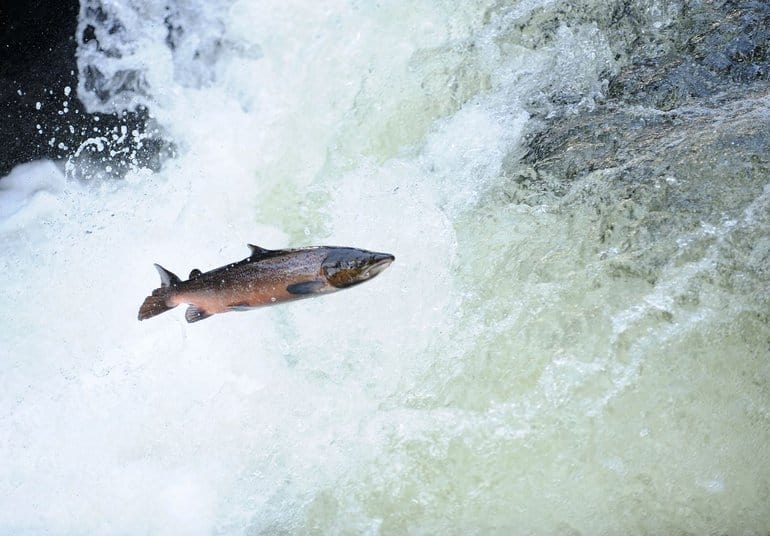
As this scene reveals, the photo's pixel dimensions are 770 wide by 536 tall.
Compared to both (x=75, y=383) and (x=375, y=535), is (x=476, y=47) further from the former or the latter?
(x=75, y=383)

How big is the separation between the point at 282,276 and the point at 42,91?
2883 mm

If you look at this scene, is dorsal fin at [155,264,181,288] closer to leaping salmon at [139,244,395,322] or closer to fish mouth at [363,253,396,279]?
leaping salmon at [139,244,395,322]

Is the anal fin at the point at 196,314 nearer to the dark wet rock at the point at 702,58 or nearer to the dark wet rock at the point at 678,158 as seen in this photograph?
the dark wet rock at the point at 678,158

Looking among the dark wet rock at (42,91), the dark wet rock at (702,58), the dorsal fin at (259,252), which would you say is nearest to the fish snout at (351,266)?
the dorsal fin at (259,252)

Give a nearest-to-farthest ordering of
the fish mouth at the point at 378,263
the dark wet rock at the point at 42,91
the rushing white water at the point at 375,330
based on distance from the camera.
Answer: the fish mouth at the point at 378,263
the rushing white water at the point at 375,330
the dark wet rock at the point at 42,91

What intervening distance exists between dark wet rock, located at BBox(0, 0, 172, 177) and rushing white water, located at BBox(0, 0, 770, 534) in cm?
45

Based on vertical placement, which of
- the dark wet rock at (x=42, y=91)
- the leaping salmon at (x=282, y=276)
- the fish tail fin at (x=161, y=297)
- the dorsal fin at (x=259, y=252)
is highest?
the dark wet rock at (x=42, y=91)

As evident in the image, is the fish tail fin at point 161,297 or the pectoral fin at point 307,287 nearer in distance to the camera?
the pectoral fin at point 307,287

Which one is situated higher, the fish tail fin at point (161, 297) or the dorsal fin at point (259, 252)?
the fish tail fin at point (161, 297)

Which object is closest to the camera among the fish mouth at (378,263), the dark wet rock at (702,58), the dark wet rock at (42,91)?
the fish mouth at (378,263)

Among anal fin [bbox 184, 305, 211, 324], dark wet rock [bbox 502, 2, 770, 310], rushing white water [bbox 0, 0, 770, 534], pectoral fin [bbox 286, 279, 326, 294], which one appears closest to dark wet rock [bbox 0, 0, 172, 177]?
rushing white water [bbox 0, 0, 770, 534]

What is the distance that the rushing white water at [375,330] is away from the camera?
99.0 inches

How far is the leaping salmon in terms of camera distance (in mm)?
1958

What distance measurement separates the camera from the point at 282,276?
201 centimetres
